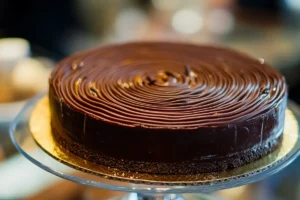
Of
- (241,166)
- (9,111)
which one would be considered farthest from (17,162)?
(241,166)

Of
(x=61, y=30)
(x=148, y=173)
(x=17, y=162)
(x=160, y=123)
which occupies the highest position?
(x=160, y=123)

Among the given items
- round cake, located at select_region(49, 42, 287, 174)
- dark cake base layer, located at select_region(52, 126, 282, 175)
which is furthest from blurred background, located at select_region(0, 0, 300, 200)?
dark cake base layer, located at select_region(52, 126, 282, 175)

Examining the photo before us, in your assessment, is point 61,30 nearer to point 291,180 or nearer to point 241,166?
point 291,180

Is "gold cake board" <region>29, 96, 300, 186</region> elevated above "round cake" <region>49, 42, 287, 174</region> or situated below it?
below

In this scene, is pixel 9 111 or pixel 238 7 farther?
pixel 238 7

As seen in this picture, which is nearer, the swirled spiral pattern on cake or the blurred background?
the swirled spiral pattern on cake

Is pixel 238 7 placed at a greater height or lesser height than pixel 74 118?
lesser

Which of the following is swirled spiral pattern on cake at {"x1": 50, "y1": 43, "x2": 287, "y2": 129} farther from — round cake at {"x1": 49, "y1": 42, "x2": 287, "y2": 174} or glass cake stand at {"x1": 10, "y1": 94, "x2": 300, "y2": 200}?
glass cake stand at {"x1": 10, "y1": 94, "x2": 300, "y2": 200}
